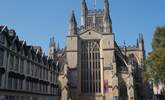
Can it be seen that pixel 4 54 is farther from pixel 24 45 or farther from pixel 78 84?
pixel 78 84

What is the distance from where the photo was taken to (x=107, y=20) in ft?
207

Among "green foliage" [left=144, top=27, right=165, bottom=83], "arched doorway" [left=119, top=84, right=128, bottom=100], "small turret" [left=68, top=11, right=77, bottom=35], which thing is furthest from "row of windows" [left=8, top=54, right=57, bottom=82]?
"green foliage" [left=144, top=27, right=165, bottom=83]

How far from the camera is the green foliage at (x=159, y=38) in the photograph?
36.9 meters

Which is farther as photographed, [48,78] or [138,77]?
[138,77]

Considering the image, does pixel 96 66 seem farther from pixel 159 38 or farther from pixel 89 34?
pixel 159 38

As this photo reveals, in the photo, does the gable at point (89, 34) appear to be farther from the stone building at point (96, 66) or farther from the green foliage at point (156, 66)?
the green foliage at point (156, 66)

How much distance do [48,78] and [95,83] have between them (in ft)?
48.1

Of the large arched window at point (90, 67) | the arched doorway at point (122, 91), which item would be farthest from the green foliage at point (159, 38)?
the large arched window at point (90, 67)

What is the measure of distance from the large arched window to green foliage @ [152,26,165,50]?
981 inches

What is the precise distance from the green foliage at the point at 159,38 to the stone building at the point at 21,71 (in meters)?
18.6

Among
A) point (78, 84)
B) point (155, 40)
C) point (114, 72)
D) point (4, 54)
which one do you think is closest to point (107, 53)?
point (114, 72)

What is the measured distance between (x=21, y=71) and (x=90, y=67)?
90.2 ft

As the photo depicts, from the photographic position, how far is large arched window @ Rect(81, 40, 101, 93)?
6041 cm

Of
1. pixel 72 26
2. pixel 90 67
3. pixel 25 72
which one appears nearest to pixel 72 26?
pixel 72 26
